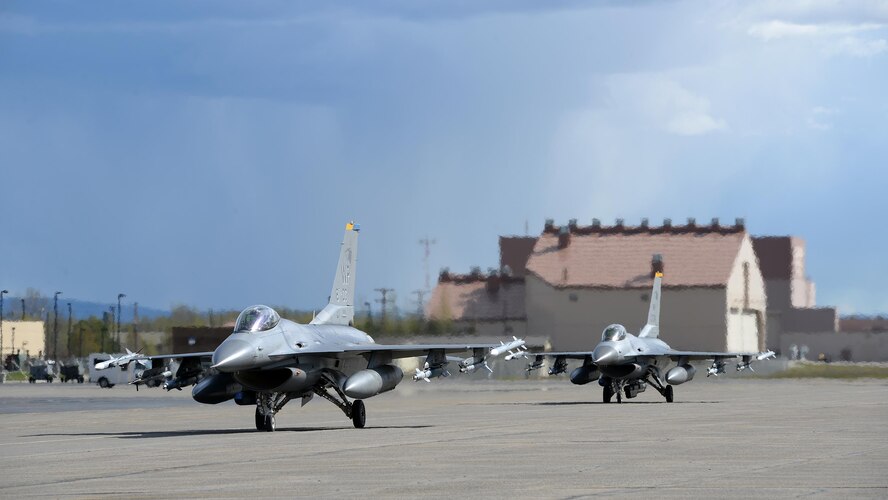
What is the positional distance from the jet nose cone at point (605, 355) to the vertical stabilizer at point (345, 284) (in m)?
11.7

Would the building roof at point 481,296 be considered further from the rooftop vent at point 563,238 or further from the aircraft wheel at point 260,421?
the aircraft wheel at point 260,421

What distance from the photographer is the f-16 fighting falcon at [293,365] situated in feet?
102

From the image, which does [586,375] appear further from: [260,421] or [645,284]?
[645,284]

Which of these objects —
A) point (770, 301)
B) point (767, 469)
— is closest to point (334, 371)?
point (767, 469)

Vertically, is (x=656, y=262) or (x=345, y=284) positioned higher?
(x=656, y=262)

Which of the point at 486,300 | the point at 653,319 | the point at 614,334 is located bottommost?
the point at 614,334

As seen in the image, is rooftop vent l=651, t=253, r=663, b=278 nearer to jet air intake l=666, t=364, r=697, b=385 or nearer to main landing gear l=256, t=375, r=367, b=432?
jet air intake l=666, t=364, r=697, b=385

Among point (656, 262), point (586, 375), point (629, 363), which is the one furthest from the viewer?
point (656, 262)

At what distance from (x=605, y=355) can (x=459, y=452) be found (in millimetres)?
24026

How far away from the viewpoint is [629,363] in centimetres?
4906

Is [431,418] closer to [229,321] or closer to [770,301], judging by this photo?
[229,321]

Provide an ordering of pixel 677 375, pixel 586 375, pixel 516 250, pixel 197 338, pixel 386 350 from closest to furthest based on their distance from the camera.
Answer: pixel 386 350, pixel 677 375, pixel 586 375, pixel 197 338, pixel 516 250

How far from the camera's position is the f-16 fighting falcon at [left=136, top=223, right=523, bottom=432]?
31188 millimetres

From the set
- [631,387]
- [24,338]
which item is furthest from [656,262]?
[24,338]
